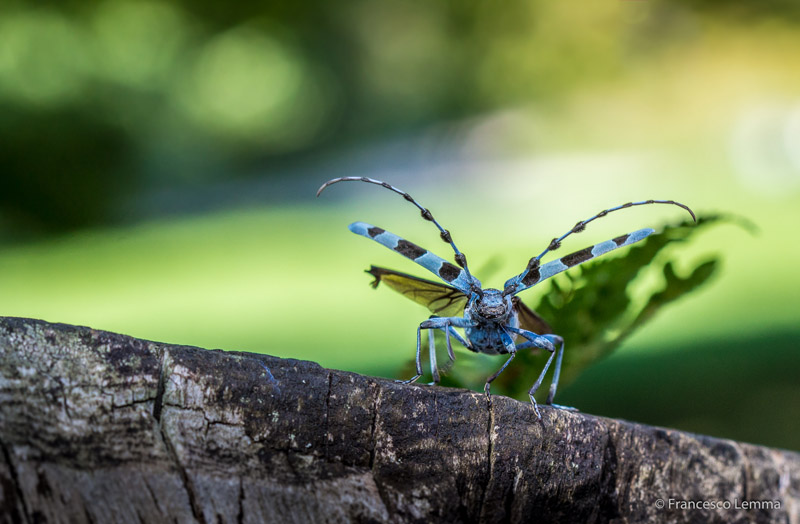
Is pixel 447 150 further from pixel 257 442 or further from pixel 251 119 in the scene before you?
pixel 257 442

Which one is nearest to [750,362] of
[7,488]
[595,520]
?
[595,520]

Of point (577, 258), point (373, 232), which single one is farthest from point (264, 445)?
point (577, 258)

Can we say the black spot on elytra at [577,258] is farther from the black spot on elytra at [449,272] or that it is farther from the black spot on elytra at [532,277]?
the black spot on elytra at [449,272]

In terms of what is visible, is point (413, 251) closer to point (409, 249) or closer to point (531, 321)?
point (409, 249)

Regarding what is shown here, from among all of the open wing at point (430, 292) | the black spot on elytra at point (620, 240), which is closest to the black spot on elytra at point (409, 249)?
the open wing at point (430, 292)

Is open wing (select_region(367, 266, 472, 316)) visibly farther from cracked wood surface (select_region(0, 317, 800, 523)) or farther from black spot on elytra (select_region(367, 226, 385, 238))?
cracked wood surface (select_region(0, 317, 800, 523))

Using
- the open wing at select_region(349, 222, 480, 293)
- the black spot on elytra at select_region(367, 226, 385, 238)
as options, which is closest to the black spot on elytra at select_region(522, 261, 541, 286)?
the open wing at select_region(349, 222, 480, 293)
